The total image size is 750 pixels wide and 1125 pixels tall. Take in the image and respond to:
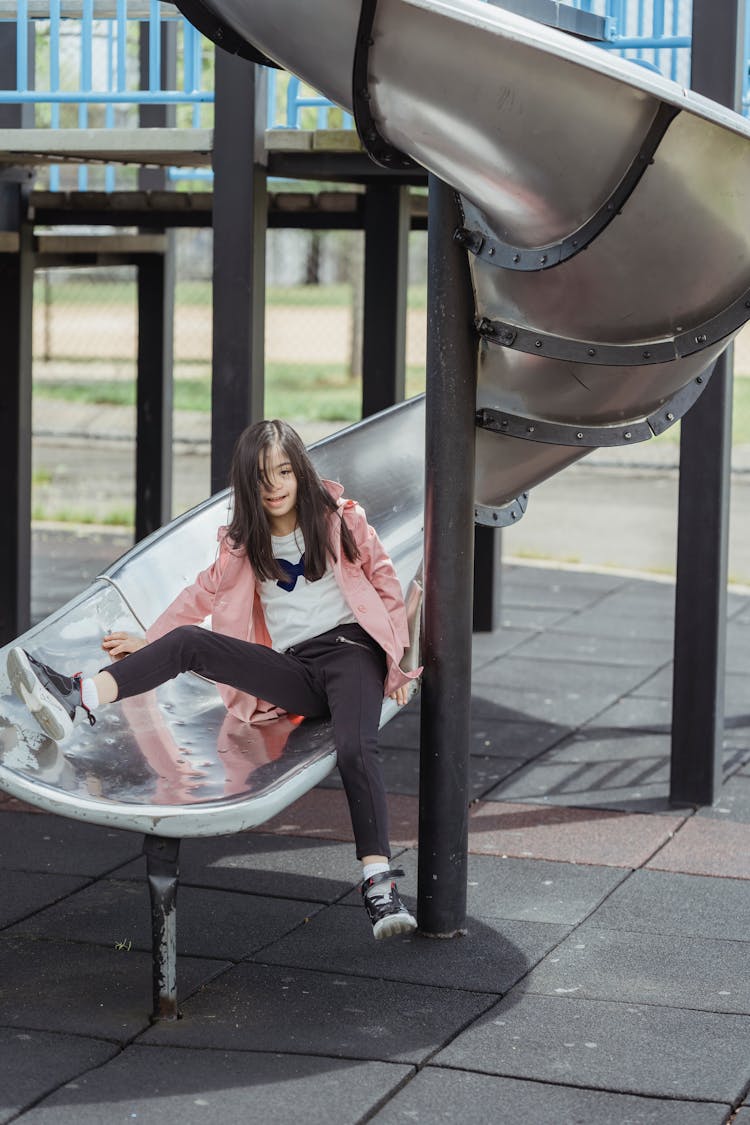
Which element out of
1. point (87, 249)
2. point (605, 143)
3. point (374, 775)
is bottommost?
point (374, 775)

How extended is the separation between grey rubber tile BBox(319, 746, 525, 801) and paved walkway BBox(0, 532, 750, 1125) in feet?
0.06

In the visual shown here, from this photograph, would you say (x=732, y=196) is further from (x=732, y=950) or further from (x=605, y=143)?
(x=732, y=950)

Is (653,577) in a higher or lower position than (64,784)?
lower

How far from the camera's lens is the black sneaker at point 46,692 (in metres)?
4.65

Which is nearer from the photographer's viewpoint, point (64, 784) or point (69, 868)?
point (64, 784)

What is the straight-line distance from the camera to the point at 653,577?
36.6 feet

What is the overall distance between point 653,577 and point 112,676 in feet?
23.1

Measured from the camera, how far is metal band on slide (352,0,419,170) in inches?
155

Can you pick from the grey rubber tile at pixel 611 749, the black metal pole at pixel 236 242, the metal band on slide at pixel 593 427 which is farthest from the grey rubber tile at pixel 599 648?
the metal band on slide at pixel 593 427

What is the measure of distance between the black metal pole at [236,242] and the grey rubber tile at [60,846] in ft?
4.44

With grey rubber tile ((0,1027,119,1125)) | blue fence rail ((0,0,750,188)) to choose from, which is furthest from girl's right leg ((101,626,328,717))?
blue fence rail ((0,0,750,188))

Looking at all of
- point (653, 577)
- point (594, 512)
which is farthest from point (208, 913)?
point (594, 512)

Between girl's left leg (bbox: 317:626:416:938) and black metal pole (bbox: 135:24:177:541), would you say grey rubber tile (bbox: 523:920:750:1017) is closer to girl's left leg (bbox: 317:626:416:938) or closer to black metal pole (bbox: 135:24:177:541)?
girl's left leg (bbox: 317:626:416:938)

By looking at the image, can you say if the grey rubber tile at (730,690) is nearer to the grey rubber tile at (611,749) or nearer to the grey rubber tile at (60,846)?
the grey rubber tile at (611,749)
